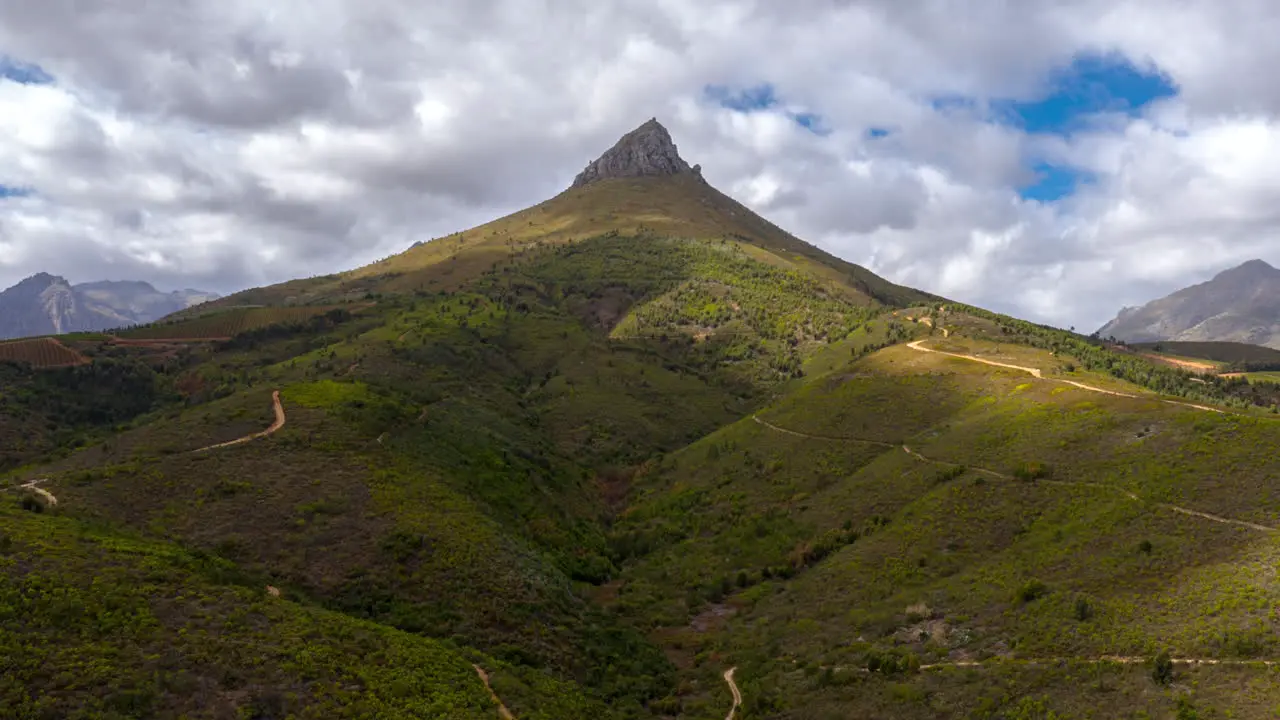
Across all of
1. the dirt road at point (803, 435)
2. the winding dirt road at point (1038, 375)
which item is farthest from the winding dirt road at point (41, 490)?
the winding dirt road at point (1038, 375)

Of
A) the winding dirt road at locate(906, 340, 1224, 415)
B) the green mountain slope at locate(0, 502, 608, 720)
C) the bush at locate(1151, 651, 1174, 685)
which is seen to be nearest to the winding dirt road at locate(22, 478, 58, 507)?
the green mountain slope at locate(0, 502, 608, 720)

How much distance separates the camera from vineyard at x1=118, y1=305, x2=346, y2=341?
128 meters

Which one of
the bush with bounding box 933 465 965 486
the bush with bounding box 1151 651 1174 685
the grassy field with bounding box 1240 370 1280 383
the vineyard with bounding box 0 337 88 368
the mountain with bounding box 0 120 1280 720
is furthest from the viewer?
the grassy field with bounding box 1240 370 1280 383

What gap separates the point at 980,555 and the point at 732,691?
64.1ft

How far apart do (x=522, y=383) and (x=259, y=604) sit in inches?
3184

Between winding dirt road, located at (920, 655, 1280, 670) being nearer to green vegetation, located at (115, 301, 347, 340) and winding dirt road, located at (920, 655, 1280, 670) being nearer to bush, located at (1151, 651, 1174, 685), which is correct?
bush, located at (1151, 651, 1174, 685)

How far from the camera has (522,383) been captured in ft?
377

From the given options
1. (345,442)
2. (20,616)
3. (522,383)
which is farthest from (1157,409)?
(522,383)

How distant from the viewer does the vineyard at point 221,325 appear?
128 meters

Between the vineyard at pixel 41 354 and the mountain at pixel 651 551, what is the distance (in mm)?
3346

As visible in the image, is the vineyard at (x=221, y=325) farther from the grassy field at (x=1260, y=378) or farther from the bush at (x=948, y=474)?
the grassy field at (x=1260, y=378)

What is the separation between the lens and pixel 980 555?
43.4 metres

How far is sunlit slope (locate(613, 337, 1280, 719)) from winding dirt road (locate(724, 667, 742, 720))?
647mm

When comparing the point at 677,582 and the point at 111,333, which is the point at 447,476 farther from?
the point at 111,333
